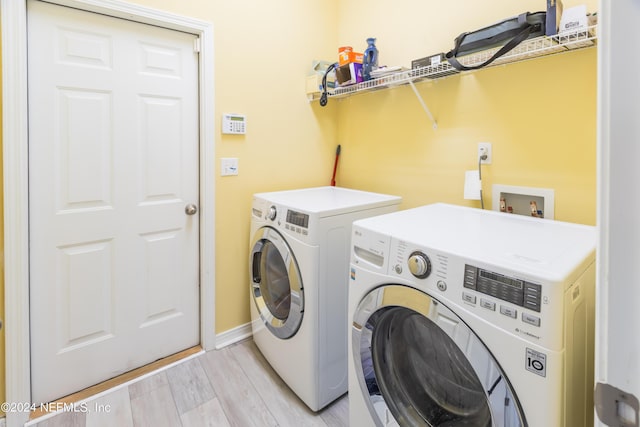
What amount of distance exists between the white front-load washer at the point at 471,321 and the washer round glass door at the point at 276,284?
1.50ft

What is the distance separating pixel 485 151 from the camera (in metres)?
1.64

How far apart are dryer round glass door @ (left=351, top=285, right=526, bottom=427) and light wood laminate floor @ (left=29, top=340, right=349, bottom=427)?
1.80ft

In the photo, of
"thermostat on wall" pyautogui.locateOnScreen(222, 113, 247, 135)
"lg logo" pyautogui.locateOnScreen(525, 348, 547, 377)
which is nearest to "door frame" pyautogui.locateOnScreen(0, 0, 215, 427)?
"thermostat on wall" pyautogui.locateOnScreen(222, 113, 247, 135)

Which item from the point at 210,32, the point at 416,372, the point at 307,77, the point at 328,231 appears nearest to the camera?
the point at 416,372

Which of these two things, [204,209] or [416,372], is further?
[204,209]

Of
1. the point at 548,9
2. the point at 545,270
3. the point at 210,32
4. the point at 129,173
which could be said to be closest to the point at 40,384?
the point at 129,173

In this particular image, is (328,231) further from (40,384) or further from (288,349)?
(40,384)

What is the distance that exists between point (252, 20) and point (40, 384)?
90.3 inches

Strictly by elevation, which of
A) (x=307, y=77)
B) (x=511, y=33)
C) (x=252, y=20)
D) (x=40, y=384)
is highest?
(x=252, y=20)

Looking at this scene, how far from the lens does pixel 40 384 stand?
1.61 meters

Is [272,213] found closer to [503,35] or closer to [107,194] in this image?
[107,194]

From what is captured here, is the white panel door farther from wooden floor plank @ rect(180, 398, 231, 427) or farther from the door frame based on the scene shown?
wooden floor plank @ rect(180, 398, 231, 427)

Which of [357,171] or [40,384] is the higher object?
[357,171]

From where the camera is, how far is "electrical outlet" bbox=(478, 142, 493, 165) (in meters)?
1.63
